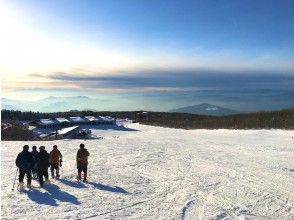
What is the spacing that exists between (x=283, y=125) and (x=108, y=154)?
3630cm

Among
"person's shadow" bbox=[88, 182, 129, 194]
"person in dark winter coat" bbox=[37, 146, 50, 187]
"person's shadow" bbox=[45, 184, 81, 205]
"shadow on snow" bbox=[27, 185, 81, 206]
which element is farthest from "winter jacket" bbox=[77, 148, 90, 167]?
"shadow on snow" bbox=[27, 185, 81, 206]

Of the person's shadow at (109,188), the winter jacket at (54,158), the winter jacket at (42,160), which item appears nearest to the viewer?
the person's shadow at (109,188)

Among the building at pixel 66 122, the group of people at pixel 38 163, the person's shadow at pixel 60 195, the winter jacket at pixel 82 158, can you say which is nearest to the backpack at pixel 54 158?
the group of people at pixel 38 163

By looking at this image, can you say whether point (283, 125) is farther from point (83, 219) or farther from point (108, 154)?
point (83, 219)

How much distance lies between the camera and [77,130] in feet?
238

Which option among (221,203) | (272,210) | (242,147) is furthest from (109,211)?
(242,147)

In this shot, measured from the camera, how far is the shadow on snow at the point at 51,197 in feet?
56.3

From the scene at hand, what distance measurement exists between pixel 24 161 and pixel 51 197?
2.37m

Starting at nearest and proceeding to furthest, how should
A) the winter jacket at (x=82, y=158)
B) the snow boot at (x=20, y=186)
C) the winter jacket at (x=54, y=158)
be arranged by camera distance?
the snow boot at (x=20, y=186)
the winter jacket at (x=82, y=158)
the winter jacket at (x=54, y=158)

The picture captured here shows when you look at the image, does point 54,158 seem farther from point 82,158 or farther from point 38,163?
point 38,163

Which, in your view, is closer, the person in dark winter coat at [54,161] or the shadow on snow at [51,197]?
the shadow on snow at [51,197]

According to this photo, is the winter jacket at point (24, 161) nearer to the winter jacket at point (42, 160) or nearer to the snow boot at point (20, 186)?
the winter jacket at point (42, 160)

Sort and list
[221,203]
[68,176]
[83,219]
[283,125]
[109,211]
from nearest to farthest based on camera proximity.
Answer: [83,219] < [109,211] < [221,203] < [68,176] < [283,125]

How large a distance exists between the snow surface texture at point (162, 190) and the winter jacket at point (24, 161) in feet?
3.50
